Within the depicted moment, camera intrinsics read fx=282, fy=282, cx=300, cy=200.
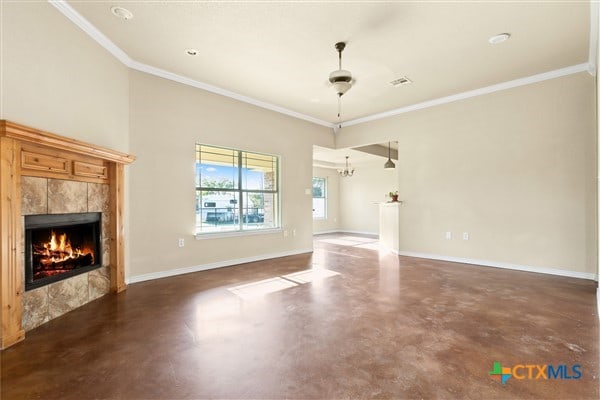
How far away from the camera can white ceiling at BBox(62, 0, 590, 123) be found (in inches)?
112

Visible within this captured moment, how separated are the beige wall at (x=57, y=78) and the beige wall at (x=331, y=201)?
751 centimetres

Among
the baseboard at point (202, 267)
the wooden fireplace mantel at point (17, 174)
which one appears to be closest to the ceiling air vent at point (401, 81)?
the baseboard at point (202, 267)

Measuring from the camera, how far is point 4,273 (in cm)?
218

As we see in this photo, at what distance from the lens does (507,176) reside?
4730mm

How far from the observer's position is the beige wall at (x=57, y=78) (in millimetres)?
2344

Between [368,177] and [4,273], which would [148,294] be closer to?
[4,273]

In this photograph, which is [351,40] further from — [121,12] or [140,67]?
[140,67]

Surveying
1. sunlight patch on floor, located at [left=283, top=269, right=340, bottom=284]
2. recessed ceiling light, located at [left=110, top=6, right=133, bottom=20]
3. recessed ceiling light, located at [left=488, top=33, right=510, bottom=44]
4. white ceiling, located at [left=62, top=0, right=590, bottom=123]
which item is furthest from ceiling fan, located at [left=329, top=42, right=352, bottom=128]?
sunlight patch on floor, located at [left=283, top=269, right=340, bottom=284]

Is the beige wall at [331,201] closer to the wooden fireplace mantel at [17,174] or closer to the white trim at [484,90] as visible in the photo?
the white trim at [484,90]

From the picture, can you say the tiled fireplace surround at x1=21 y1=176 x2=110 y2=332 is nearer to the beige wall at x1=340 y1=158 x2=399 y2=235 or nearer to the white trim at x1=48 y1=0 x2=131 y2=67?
the white trim at x1=48 y1=0 x2=131 y2=67

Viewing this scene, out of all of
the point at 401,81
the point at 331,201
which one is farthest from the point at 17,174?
the point at 331,201

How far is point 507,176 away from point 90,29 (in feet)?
20.4

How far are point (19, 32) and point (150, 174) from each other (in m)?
2.05

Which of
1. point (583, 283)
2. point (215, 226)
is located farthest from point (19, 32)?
point (583, 283)
